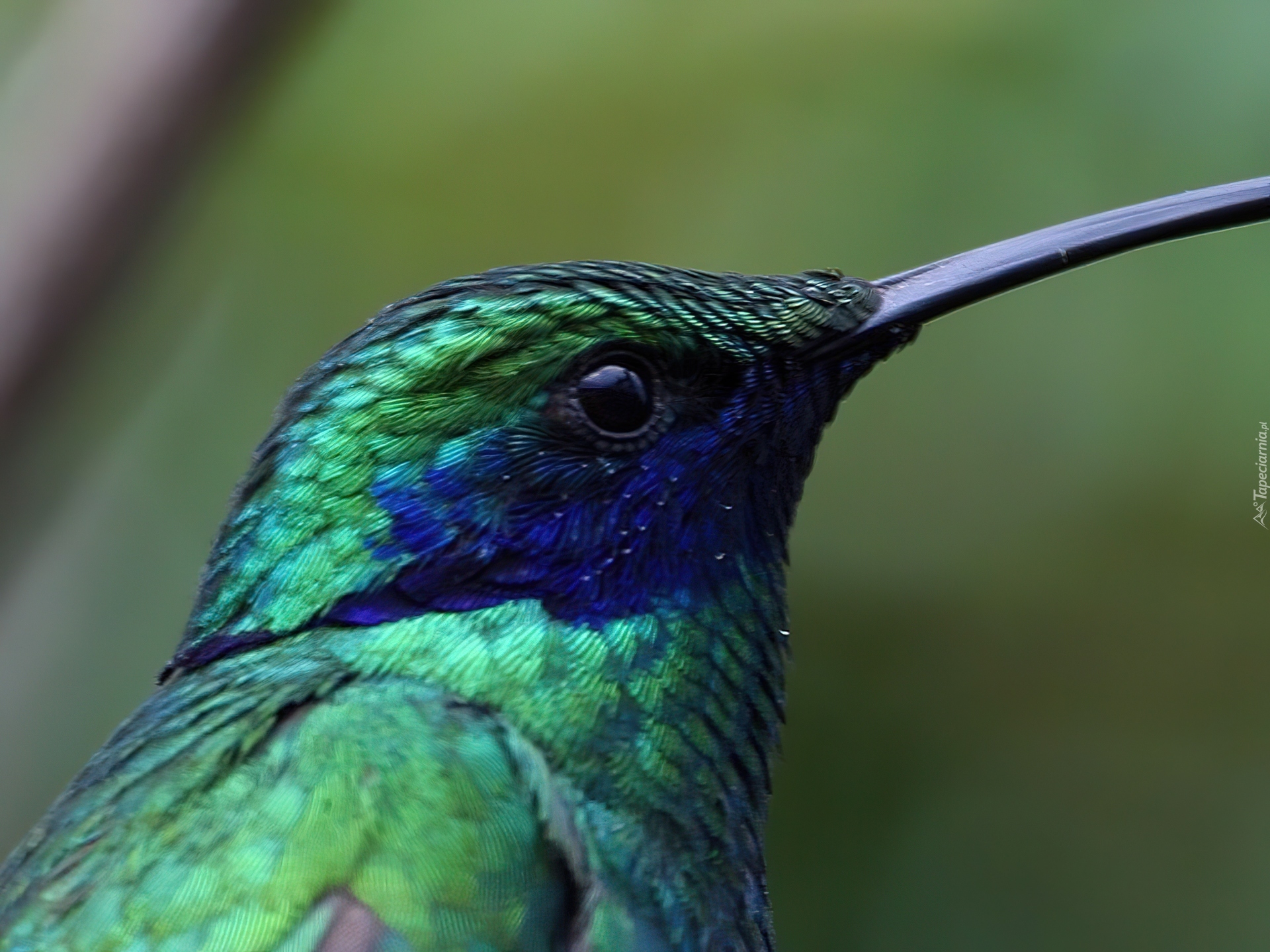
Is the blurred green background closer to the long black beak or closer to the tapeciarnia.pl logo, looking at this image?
the tapeciarnia.pl logo

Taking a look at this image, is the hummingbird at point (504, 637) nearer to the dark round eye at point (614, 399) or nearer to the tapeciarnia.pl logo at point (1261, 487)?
the dark round eye at point (614, 399)

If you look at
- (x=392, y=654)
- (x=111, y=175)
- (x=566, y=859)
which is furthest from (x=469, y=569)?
(x=111, y=175)

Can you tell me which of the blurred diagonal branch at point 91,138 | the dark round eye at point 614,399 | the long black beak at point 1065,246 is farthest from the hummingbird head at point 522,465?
the blurred diagonal branch at point 91,138

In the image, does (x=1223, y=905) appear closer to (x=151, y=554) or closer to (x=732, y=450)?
(x=732, y=450)

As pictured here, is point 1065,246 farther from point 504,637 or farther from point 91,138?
point 91,138

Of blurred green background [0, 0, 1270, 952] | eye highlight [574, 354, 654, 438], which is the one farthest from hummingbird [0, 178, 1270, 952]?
blurred green background [0, 0, 1270, 952]

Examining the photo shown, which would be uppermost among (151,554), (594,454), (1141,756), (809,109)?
(809,109)
